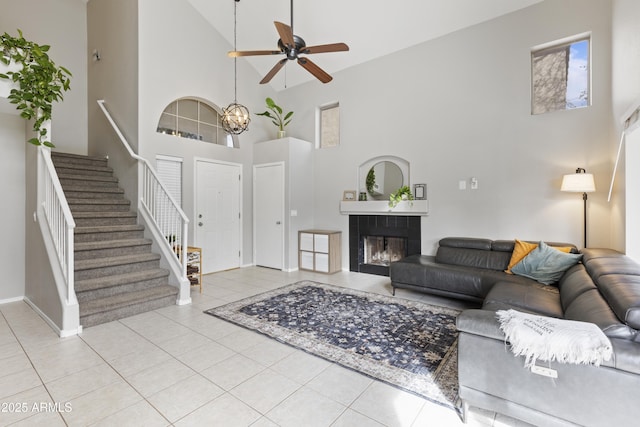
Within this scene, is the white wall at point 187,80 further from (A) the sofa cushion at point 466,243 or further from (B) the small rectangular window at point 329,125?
(A) the sofa cushion at point 466,243

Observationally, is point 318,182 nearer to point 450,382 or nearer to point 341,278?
point 341,278

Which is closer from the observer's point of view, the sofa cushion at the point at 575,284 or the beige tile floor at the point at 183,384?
the beige tile floor at the point at 183,384

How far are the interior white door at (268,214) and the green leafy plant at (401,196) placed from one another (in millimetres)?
2094

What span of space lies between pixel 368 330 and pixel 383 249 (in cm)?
259

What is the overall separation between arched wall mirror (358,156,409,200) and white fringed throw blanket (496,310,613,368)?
3747mm

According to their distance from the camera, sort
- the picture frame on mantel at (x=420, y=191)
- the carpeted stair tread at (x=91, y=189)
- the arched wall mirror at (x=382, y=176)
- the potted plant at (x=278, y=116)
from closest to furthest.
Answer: the carpeted stair tread at (x=91, y=189) < the picture frame on mantel at (x=420, y=191) < the arched wall mirror at (x=382, y=176) < the potted plant at (x=278, y=116)

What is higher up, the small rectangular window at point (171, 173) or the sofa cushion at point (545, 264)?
the small rectangular window at point (171, 173)

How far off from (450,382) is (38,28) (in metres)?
8.07

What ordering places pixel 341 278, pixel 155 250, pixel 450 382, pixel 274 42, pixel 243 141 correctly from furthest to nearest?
pixel 243 141
pixel 274 42
pixel 341 278
pixel 155 250
pixel 450 382

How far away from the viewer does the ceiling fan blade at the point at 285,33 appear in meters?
2.89

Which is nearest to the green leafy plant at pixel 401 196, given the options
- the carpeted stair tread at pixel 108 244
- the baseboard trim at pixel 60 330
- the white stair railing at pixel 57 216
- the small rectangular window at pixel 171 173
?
the small rectangular window at pixel 171 173

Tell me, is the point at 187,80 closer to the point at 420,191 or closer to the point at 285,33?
the point at 285,33

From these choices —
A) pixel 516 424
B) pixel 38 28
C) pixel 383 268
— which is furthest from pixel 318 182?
pixel 38 28

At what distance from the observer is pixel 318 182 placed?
20.5ft
